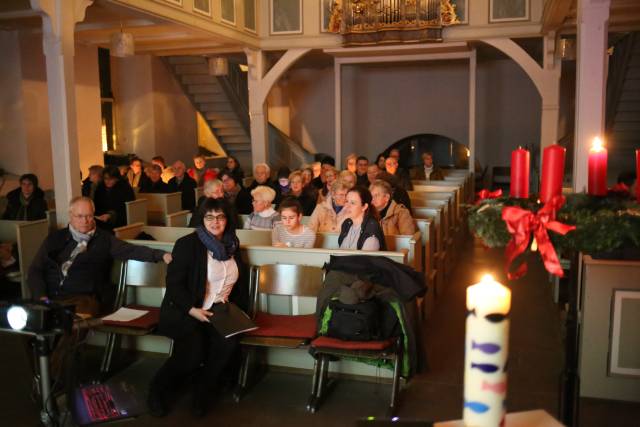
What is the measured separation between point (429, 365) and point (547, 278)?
3.04 meters

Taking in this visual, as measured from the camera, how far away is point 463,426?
4.69ft

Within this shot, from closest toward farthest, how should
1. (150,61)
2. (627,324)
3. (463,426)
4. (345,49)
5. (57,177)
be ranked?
1. (463,426)
2. (627,324)
3. (57,177)
4. (345,49)
5. (150,61)

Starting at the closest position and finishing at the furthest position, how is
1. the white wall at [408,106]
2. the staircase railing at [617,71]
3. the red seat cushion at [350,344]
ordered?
the red seat cushion at [350,344], the staircase railing at [617,71], the white wall at [408,106]

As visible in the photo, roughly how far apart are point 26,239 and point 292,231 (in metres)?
2.74

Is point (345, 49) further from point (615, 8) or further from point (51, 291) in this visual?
point (51, 291)

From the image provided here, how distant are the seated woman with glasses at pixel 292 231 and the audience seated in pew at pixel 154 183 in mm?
4362

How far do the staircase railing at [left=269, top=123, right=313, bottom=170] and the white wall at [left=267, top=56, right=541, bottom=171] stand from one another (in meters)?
1.14

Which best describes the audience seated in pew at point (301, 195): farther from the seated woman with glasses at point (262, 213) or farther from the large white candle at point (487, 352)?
the large white candle at point (487, 352)

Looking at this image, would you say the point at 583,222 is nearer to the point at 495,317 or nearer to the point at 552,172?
the point at 552,172

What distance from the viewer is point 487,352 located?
1274 mm

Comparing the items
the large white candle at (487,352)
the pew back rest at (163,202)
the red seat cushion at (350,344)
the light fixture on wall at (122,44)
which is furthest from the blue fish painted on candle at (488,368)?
the light fixture on wall at (122,44)

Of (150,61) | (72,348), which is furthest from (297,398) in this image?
(150,61)

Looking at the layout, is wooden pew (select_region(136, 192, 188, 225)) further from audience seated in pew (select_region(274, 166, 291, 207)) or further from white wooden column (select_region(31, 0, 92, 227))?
white wooden column (select_region(31, 0, 92, 227))

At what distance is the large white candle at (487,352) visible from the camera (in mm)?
1261
